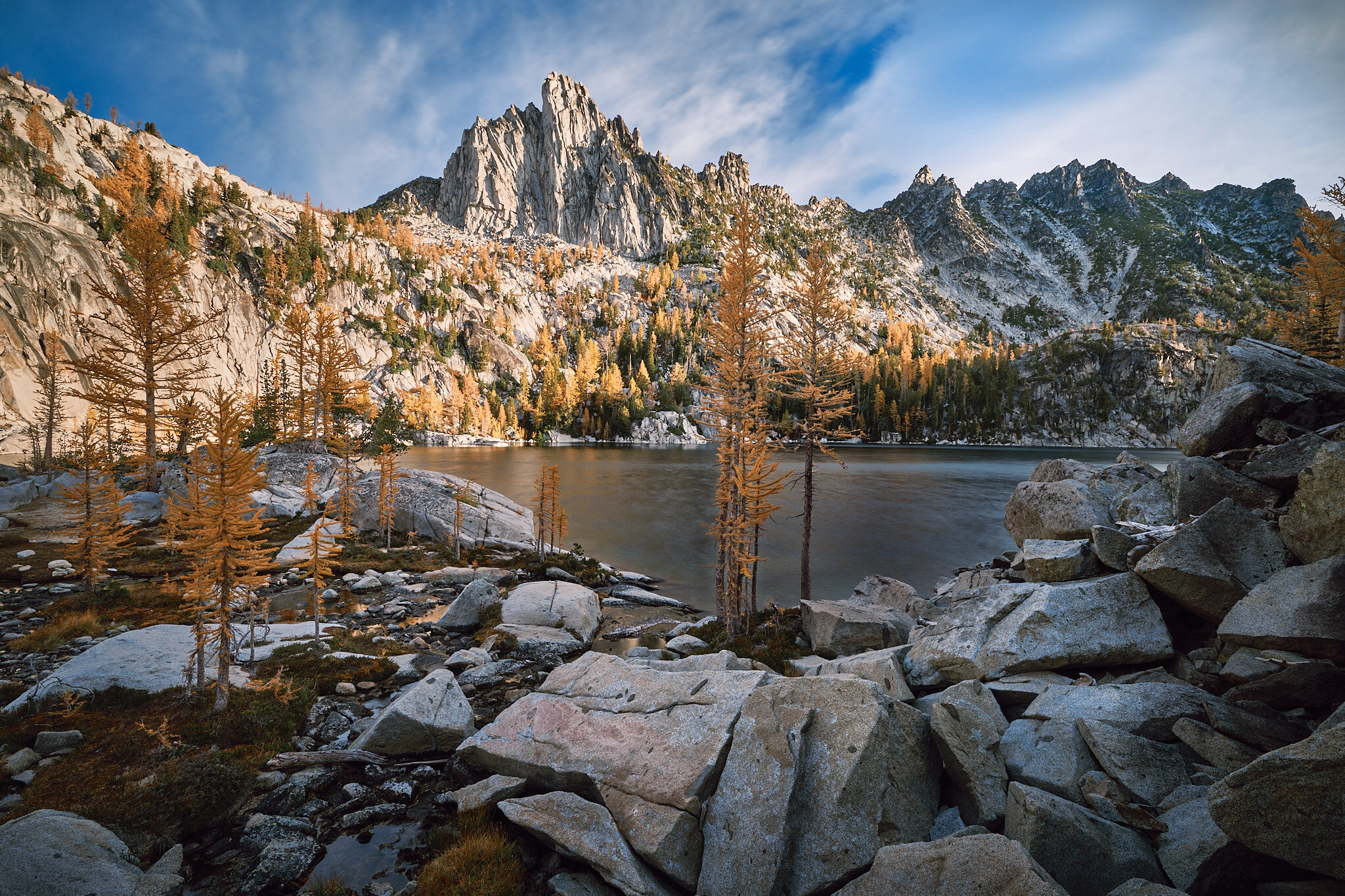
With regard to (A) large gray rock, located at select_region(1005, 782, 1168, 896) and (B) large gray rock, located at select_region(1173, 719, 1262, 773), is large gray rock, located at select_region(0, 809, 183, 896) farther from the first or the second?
(B) large gray rock, located at select_region(1173, 719, 1262, 773)

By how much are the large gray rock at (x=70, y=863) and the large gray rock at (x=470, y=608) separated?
1145 cm

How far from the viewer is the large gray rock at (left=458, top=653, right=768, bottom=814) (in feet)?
22.5

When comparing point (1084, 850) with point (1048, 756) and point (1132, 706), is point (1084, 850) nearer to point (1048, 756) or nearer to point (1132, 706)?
point (1048, 756)

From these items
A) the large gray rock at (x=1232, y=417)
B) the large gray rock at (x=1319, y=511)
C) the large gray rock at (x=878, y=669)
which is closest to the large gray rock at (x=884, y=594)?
the large gray rock at (x=878, y=669)

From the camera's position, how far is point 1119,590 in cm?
907

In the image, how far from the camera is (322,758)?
8852mm

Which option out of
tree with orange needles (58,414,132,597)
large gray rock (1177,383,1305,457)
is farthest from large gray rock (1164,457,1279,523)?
tree with orange needles (58,414,132,597)

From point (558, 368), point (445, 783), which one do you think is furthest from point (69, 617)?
point (558, 368)

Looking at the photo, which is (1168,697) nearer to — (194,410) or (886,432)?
(194,410)

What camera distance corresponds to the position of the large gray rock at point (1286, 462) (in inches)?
353

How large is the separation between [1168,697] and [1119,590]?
9.61 feet

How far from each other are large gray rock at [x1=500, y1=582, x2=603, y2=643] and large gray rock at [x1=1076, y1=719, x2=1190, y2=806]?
1451 cm

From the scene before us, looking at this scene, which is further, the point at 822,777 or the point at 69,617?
the point at 69,617

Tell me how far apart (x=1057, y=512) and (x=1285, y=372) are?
617 cm
